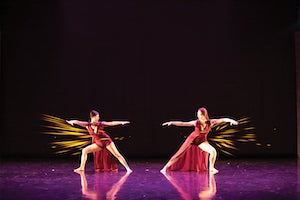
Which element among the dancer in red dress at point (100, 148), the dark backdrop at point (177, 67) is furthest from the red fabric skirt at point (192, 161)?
the dark backdrop at point (177, 67)

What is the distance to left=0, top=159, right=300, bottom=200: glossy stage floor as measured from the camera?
206 inches

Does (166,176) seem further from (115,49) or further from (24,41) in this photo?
(24,41)

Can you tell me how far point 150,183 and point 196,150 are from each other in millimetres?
1642

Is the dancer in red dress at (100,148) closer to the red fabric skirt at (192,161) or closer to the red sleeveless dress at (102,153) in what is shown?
the red sleeveless dress at (102,153)

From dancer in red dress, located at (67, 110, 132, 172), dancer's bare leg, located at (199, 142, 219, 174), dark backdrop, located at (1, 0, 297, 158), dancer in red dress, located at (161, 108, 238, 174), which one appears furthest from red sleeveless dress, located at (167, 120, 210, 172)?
dark backdrop, located at (1, 0, 297, 158)

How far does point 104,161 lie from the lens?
7.75 m

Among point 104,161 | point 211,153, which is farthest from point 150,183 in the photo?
point 104,161

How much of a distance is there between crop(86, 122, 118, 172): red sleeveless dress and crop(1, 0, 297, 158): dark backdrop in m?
2.01

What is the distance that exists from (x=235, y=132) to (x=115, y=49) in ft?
9.74

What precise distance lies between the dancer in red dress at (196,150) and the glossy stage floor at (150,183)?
0.30m

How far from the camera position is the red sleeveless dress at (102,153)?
25.2 ft

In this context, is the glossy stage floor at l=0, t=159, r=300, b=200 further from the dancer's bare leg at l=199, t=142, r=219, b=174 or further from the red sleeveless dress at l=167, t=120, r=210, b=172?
the red sleeveless dress at l=167, t=120, r=210, b=172

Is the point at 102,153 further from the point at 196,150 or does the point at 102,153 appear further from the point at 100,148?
the point at 196,150

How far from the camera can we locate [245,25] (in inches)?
384
